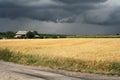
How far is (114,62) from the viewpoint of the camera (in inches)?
998

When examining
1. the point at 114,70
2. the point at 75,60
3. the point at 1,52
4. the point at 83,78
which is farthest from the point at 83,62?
the point at 1,52

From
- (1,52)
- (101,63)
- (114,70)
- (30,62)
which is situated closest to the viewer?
(114,70)

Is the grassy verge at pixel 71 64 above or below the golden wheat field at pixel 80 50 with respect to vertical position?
below

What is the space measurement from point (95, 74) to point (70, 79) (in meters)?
3.60

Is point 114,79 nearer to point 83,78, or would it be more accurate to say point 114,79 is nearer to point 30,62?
point 83,78

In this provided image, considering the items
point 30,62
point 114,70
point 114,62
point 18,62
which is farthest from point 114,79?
point 18,62

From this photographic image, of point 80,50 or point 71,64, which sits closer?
point 71,64

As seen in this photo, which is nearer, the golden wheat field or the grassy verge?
the grassy verge

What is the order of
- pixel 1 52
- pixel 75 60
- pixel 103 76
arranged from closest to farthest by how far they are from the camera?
1. pixel 103 76
2. pixel 75 60
3. pixel 1 52

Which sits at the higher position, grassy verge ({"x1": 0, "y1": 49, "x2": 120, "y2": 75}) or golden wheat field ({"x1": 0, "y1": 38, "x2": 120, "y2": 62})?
golden wheat field ({"x1": 0, "y1": 38, "x2": 120, "y2": 62})

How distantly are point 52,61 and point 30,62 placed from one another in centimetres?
328

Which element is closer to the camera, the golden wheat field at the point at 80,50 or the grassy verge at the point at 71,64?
the grassy verge at the point at 71,64

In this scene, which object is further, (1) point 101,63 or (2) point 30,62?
(2) point 30,62

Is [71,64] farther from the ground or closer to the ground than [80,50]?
closer to the ground
